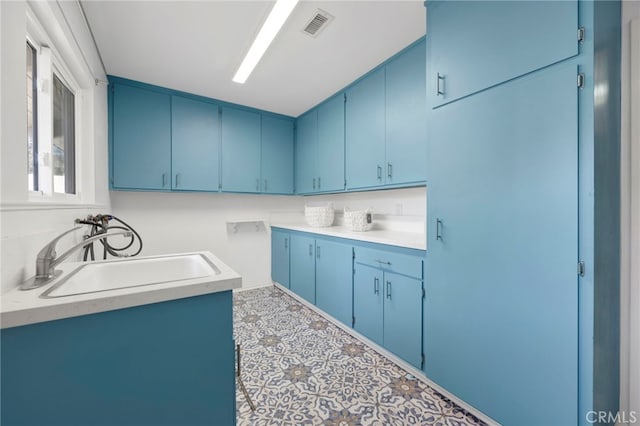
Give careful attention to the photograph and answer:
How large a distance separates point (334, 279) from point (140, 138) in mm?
2535

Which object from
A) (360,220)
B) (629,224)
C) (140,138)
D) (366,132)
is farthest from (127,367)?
(140,138)

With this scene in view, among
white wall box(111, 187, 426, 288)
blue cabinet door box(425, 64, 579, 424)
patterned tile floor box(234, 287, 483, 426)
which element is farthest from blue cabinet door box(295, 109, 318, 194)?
blue cabinet door box(425, 64, 579, 424)

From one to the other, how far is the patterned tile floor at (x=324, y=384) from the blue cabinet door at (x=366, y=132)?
153 centimetres

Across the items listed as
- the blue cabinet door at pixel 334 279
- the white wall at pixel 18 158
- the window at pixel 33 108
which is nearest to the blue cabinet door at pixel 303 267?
the blue cabinet door at pixel 334 279

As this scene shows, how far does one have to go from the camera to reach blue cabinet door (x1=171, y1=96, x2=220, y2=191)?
2926mm

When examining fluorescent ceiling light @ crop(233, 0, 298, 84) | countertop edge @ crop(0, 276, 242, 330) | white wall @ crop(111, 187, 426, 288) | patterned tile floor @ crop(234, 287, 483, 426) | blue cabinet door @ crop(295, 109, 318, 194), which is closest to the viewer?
countertop edge @ crop(0, 276, 242, 330)

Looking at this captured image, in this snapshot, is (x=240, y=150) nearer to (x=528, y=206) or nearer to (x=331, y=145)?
(x=331, y=145)

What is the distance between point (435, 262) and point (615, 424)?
1055mm

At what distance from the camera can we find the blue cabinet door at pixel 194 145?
2.93 meters

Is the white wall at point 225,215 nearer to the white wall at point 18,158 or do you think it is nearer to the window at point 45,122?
the window at point 45,122

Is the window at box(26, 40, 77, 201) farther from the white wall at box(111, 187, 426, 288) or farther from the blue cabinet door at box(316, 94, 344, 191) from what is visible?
the blue cabinet door at box(316, 94, 344, 191)

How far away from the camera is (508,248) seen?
129cm

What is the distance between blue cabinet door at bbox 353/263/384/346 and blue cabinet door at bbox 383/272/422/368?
6cm

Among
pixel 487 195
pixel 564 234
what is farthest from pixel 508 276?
pixel 487 195
